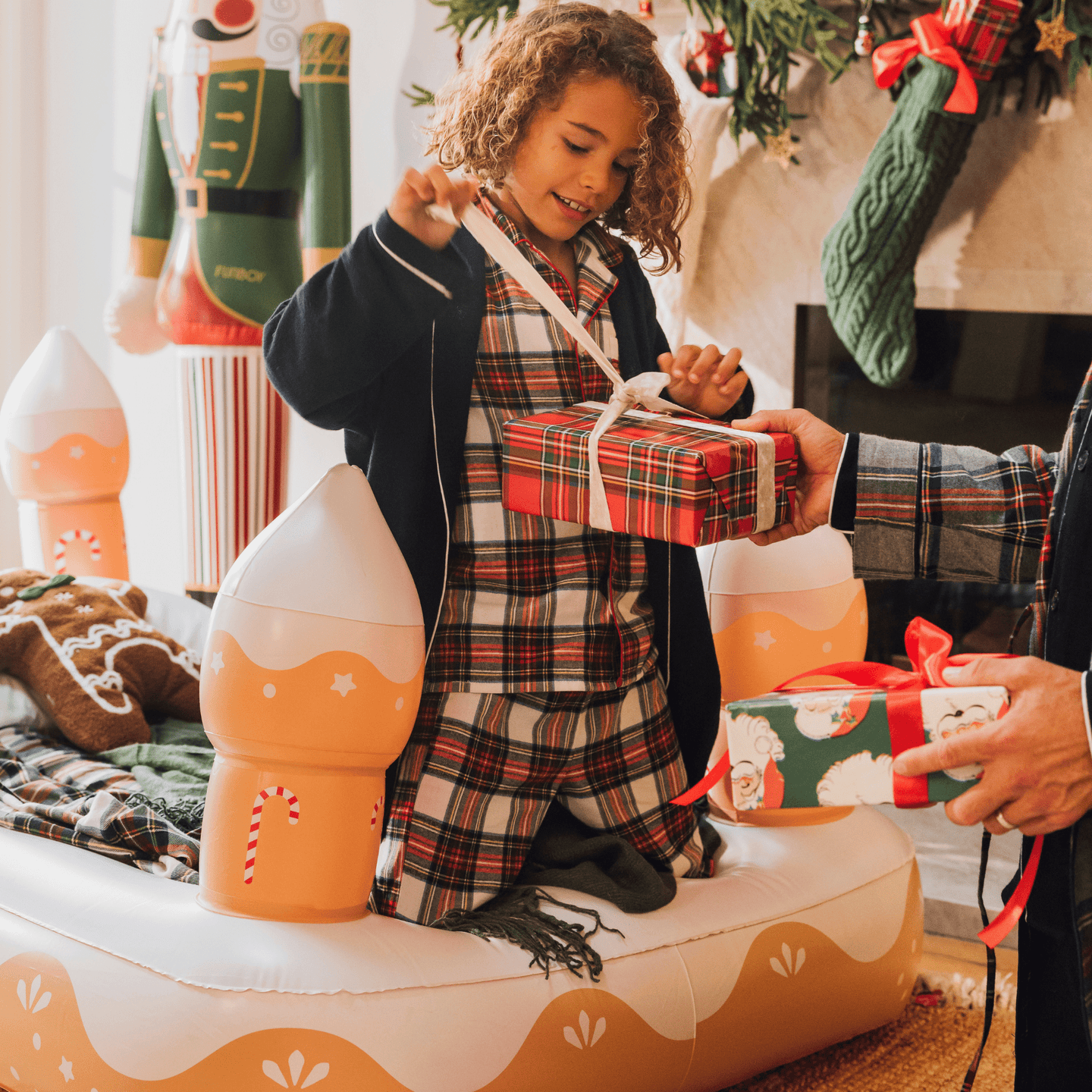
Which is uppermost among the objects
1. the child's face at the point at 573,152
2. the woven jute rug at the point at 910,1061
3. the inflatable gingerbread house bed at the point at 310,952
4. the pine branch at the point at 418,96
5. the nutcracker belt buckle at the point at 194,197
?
the pine branch at the point at 418,96

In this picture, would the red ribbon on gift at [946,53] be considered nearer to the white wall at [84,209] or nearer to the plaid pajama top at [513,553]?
the plaid pajama top at [513,553]

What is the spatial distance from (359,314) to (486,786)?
0.45 metres

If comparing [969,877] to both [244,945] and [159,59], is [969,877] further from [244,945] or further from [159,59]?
[159,59]

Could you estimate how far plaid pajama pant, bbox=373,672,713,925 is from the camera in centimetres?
109

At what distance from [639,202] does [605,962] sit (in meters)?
0.72

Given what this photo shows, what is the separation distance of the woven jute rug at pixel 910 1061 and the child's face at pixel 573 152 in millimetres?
908

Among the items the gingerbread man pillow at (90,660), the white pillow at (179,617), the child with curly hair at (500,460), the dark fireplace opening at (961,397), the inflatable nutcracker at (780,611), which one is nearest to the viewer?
the child with curly hair at (500,460)

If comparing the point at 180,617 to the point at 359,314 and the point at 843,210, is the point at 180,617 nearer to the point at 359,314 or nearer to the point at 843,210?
the point at 359,314

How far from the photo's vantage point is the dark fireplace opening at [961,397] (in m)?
2.13

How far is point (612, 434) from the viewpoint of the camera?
98 cm

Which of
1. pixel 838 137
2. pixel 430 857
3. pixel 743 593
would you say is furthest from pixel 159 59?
pixel 430 857

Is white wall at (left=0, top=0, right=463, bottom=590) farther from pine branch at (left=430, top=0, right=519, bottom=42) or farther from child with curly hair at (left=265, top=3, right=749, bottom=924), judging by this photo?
child with curly hair at (left=265, top=3, right=749, bottom=924)

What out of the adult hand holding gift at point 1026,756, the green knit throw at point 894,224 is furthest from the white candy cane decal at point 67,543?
the adult hand holding gift at point 1026,756

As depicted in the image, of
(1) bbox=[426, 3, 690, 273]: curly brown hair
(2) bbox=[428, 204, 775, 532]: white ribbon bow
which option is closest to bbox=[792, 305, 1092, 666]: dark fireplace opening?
(1) bbox=[426, 3, 690, 273]: curly brown hair
